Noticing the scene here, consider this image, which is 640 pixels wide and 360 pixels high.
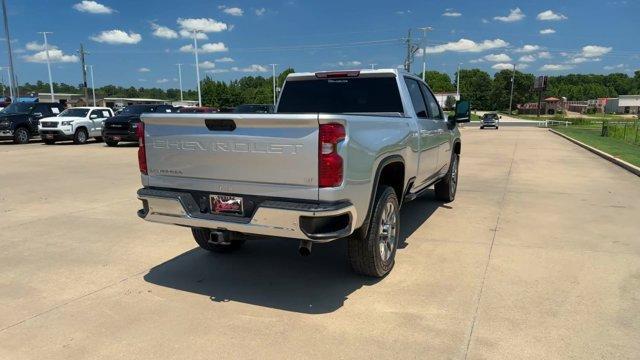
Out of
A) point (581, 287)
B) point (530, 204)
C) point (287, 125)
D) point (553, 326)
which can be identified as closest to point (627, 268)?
point (581, 287)

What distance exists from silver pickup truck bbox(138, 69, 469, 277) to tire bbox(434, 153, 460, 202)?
2800 millimetres

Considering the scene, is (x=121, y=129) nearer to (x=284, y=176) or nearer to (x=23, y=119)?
(x=23, y=119)

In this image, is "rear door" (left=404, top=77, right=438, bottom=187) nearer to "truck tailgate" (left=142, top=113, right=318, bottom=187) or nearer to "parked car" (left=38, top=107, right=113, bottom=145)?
"truck tailgate" (left=142, top=113, right=318, bottom=187)

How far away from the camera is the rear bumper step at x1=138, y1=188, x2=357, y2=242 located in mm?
3529

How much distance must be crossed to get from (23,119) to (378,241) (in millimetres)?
22702

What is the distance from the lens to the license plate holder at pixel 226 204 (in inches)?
152

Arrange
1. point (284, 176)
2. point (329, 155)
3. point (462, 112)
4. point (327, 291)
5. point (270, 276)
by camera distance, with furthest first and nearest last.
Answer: point (462, 112) < point (270, 276) < point (327, 291) < point (284, 176) < point (329, 155)

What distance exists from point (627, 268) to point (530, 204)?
126 inches

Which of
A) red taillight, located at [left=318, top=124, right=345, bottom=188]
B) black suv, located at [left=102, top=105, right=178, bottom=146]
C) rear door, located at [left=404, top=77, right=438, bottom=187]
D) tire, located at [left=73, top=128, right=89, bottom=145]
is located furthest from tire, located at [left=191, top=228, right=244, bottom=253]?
tire, located at [left=73, top=128, right=89, bottom=145]

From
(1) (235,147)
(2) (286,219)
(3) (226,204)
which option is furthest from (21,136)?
(2) (286,219)

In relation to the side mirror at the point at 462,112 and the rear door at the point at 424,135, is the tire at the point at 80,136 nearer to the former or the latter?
the side mirror at the point at 462,112

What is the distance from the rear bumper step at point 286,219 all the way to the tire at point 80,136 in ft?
64.4

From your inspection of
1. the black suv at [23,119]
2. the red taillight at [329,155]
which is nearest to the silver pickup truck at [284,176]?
the red taillight at [329,155]

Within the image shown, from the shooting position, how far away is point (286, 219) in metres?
3.57
